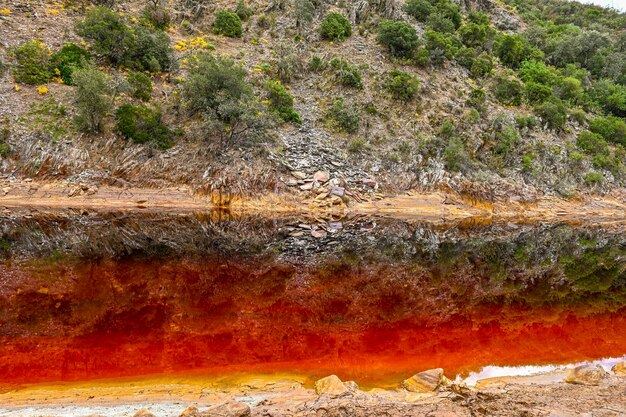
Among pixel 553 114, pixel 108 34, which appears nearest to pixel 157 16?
pixel 108 34

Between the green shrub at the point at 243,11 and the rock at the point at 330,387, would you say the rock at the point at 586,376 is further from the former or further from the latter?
the green shrub at the point at 243,11

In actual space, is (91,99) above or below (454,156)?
above

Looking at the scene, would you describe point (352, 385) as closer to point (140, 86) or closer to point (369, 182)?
point (369, 182)

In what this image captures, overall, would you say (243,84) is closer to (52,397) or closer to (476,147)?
(476,147)

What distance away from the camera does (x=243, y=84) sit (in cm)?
3238

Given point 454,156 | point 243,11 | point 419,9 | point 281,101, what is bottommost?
point 454,156

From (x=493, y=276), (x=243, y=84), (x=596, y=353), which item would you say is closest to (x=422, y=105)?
(x=243, y=84)

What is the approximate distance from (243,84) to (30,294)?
2444 centimetres

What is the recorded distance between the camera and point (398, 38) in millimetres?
42656

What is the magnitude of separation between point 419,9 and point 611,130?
2763cm

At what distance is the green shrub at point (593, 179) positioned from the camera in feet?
128

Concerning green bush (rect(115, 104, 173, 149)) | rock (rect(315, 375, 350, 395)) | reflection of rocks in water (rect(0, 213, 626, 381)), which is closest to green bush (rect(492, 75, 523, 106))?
reflection of rocks in water (rect(0, 213, 626, 381))

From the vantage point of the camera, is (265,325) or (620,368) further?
(265,325)

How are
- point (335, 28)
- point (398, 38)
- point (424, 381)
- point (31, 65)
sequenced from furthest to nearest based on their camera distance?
point (335, 28) → point (398, 38) → point (31, 65) → point (424, 381)
